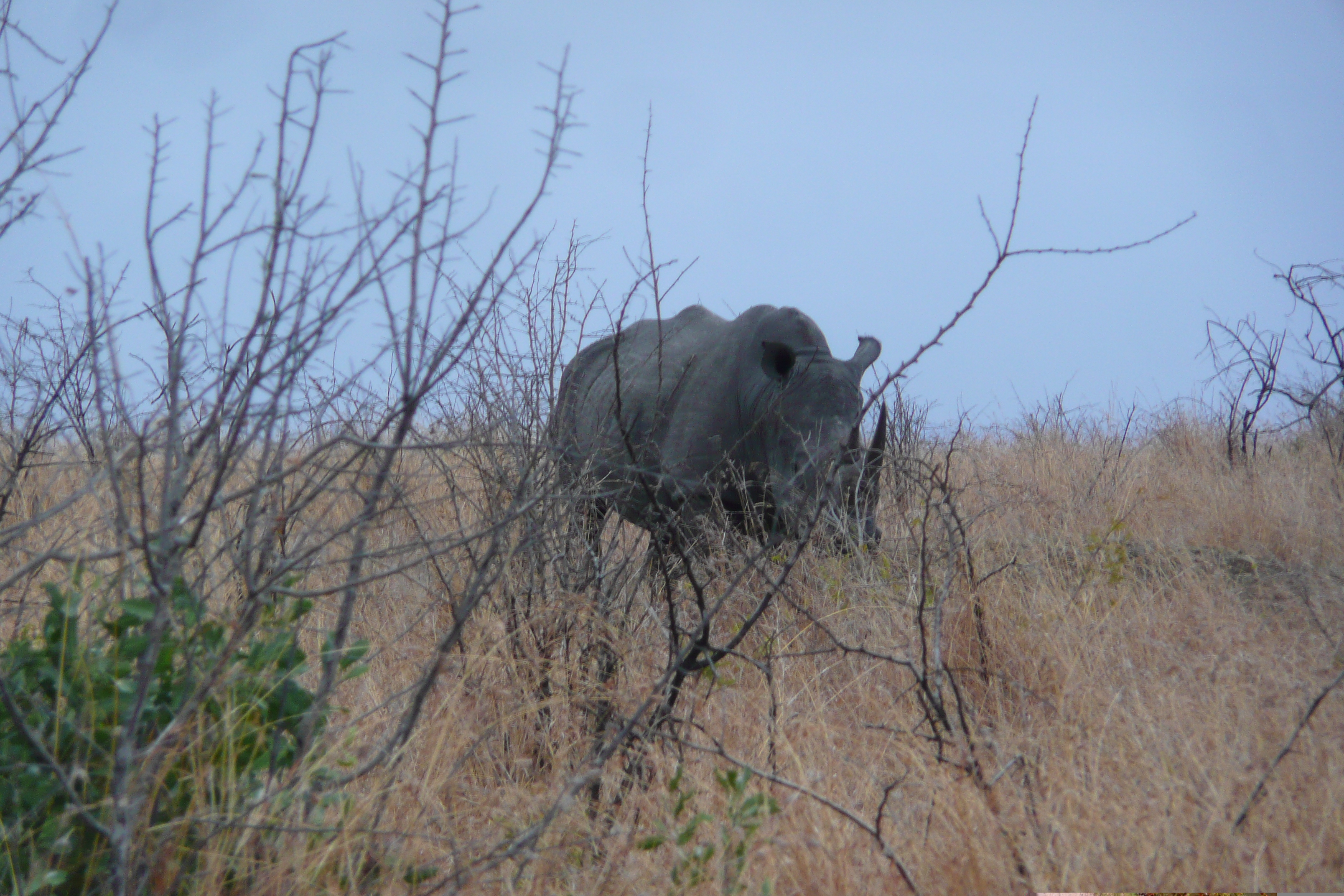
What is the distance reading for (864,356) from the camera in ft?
19.6

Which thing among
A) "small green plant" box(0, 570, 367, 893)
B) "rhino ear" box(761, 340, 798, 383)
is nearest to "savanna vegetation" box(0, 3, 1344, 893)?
"small green plant" box(0, 570, 367, 893)

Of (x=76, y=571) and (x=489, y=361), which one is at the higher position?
(x=489, y=361)

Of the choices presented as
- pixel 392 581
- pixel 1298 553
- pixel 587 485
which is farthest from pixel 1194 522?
pixel 392 581

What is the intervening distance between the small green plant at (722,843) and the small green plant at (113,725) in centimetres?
77

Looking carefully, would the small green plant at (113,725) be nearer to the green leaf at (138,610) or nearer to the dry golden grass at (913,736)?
the green leaf at (138,610)

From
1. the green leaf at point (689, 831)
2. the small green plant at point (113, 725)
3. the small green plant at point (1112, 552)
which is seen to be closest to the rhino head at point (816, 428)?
the small green plant at point (1112, 552)

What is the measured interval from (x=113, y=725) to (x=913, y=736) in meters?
1.98

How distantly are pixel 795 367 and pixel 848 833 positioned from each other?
358 cm

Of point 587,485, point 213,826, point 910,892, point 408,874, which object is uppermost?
point 587,485

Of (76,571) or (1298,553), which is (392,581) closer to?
(76,571)

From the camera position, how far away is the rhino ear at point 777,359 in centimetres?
564

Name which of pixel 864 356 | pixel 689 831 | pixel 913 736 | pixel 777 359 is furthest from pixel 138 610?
pixel 864 356

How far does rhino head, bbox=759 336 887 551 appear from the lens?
16.8 feet

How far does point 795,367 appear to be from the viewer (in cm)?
558
